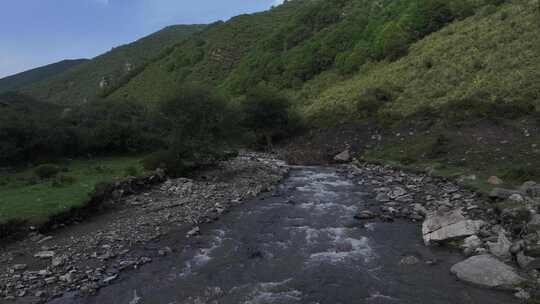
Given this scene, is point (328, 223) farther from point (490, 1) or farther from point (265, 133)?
point (490, 1)

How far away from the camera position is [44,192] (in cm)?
2077

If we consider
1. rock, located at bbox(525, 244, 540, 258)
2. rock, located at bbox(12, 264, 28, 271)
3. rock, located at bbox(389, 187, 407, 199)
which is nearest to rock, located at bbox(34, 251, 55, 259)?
rock, located at bbox(12, 264, 28, 271)

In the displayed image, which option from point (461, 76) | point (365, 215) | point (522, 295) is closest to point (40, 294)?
point (365, 215)

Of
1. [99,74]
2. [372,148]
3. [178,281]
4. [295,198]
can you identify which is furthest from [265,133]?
[99,74]

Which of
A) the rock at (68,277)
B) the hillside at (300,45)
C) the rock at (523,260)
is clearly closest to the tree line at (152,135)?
the hillside at (300,45)

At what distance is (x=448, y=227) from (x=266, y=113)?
31.3 meters

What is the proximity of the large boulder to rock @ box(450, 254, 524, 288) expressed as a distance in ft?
6.96

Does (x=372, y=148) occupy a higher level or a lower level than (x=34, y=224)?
lower

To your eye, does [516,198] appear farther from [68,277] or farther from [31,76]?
[31,76]

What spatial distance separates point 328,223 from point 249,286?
668 centimetres

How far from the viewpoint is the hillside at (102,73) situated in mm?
114688

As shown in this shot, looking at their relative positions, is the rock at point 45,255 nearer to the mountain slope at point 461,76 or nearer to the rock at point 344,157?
the rock at point 344,157

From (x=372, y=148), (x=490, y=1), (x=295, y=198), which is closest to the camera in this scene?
(x=295, y=198)

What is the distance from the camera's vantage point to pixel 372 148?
33.4 m
